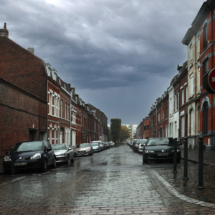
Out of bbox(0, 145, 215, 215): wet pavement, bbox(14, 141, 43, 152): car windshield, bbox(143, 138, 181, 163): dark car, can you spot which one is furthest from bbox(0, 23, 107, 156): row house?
bbox(0, 145, 215, 215): wet pavement

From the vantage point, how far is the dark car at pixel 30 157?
13.3 m

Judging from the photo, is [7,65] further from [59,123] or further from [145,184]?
[145,184]

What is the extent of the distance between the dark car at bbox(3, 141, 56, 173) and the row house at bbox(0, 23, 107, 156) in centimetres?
520

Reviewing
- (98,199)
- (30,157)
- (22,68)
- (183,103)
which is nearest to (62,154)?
(30,157)

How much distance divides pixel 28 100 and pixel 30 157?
1230 centimetres

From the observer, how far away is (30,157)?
44.5ft

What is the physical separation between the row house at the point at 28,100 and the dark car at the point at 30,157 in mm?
5205

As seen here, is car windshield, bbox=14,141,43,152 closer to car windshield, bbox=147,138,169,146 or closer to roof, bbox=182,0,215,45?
car windshield, bbox=147,138,169,146

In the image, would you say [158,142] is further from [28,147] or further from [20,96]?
[20,96]

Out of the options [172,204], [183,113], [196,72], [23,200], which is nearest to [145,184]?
[172,204]

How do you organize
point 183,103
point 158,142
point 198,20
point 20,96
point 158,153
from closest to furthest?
point 158,153, point 158,142, point 20,96, point 198,20, point 183,103

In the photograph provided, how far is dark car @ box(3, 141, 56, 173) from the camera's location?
1327 cm

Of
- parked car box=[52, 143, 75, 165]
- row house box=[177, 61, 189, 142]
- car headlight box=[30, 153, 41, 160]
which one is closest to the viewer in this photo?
car headlight box=[30, 153, 41, 160]

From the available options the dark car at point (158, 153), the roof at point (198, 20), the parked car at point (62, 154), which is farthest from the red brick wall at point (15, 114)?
the roof at point (198, 20)
